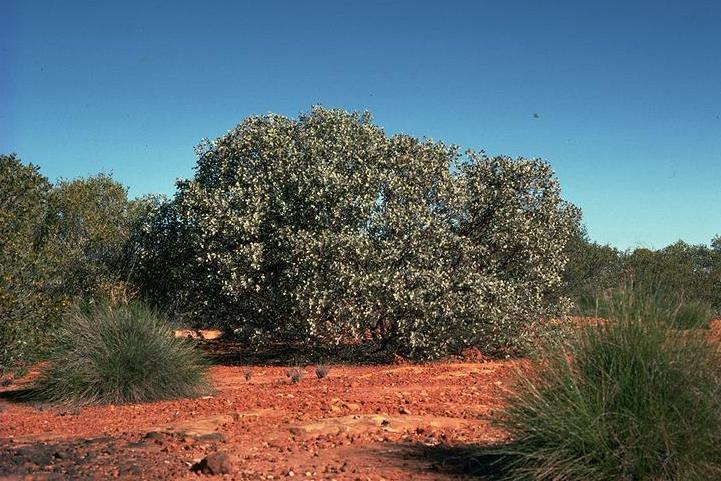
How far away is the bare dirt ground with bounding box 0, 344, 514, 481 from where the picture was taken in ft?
18.5

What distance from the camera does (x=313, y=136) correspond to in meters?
14.0

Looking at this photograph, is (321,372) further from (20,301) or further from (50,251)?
(50,251)

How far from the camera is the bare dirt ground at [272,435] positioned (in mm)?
5633

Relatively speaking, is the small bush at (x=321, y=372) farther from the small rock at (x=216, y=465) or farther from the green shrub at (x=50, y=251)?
the small rock at (x=216, y=465)

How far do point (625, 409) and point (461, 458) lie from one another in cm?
157

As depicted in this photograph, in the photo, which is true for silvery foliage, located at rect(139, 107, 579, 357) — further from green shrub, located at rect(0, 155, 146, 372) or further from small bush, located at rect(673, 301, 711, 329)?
small bush, located at rect(673, 301, 711, 329)

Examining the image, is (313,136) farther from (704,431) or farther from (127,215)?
(704,431)

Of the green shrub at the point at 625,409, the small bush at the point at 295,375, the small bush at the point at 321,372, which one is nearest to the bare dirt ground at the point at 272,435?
the green shrub at the point at 625,409

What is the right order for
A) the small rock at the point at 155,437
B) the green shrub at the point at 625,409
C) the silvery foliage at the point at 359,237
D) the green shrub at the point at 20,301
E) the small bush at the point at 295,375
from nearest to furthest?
1. the green shrub at the point at 625,409
2. the small rock at the point at 155,437
3. the green shrub at the point at 20,301
4. the small bush at the point at 295,375
5. the silvery foliage at the point at 359,237

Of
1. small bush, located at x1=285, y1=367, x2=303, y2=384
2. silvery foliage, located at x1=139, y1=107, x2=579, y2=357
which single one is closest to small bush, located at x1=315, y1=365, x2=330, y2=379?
small bush, located at x1=285, y1=367, x2=303, y2=384

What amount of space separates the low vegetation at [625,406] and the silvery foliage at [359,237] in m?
7.52

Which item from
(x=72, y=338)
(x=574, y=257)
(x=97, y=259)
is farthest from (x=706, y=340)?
(x=574, y=257)

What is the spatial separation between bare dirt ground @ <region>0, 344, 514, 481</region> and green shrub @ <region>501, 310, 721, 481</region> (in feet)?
2.01

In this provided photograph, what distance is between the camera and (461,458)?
5.75 meters
